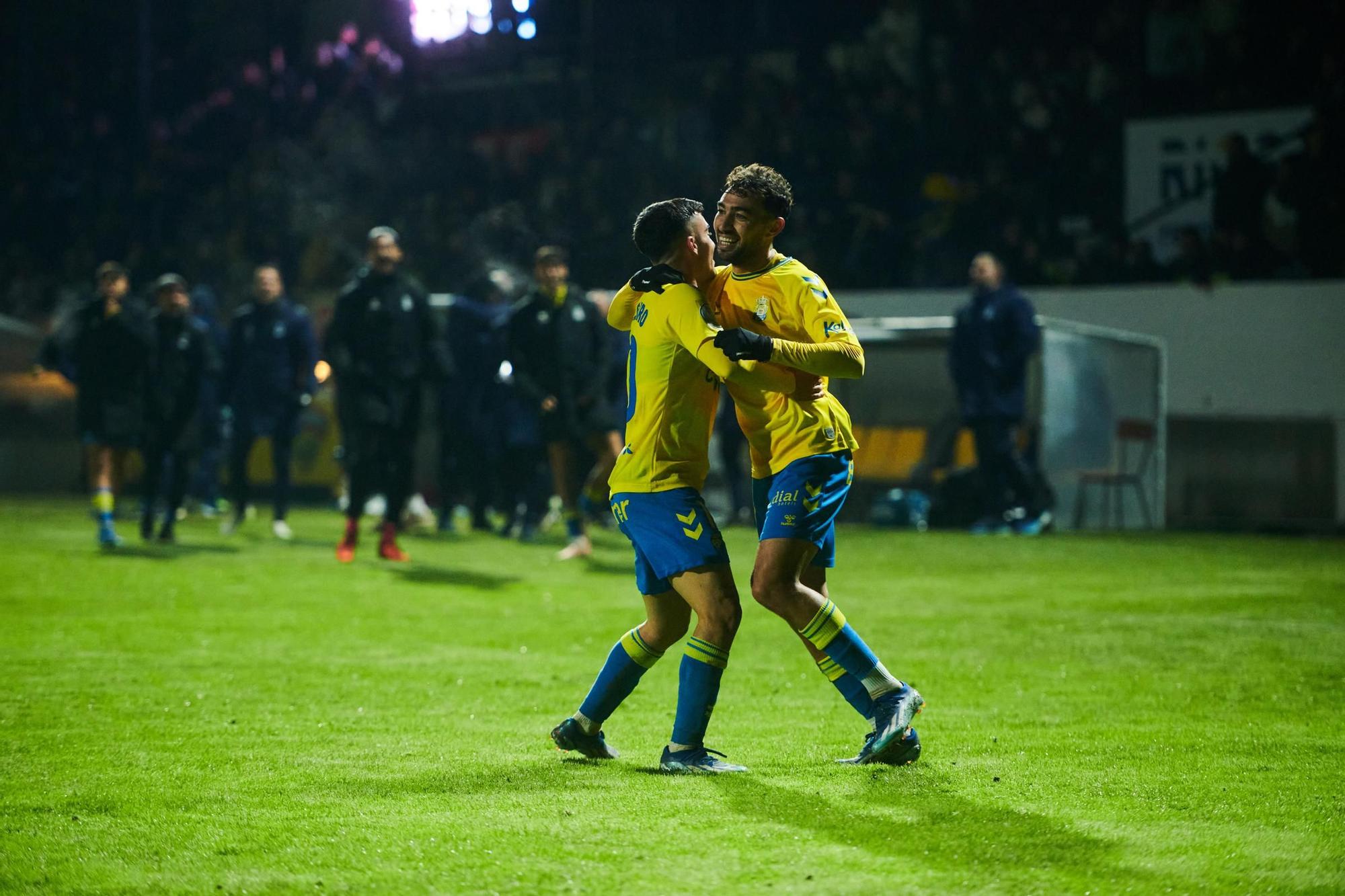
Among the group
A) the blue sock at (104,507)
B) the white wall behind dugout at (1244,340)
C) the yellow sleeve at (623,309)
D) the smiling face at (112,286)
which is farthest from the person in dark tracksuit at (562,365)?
the yellow sleeve at (623,309)

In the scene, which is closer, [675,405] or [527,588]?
[675,405]

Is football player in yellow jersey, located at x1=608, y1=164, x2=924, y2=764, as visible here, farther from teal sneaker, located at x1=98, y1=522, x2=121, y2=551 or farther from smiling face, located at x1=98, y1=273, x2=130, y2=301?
smiling face, located at x1=98, y1=273, x2=130, y2=301

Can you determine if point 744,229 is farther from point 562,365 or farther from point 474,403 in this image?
point 474,403

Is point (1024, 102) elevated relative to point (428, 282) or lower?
elevated

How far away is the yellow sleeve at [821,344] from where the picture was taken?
502cm

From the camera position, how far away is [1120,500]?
56.3 feet

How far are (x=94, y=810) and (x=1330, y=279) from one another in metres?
15.9

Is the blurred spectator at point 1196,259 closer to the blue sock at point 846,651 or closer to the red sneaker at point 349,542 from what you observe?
the red sneaker at point 349,542

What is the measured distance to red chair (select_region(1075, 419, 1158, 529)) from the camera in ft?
55.2

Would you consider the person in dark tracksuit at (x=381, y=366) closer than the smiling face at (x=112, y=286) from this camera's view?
Yes

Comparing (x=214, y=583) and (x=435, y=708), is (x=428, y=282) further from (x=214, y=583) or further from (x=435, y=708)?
(x=435, y=708)

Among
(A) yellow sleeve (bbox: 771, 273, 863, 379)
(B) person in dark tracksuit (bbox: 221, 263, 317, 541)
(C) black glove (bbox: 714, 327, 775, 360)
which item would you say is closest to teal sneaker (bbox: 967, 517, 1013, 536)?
(B) person in dark tracksuit (bbox: 221, 263, 317, 541)

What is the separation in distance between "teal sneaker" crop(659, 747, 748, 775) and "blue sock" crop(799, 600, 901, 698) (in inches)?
19.3

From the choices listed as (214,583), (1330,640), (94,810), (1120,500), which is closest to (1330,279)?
(1120,500)
